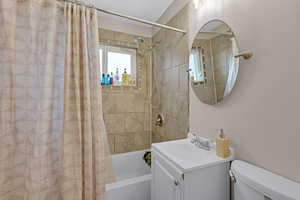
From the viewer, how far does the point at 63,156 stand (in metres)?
1.00

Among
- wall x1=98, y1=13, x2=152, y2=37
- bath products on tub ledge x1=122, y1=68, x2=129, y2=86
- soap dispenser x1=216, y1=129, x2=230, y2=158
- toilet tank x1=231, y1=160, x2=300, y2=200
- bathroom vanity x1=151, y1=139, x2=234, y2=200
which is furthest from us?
bath products on tub ledge x1=122, y1=68, x2=129, y2=86

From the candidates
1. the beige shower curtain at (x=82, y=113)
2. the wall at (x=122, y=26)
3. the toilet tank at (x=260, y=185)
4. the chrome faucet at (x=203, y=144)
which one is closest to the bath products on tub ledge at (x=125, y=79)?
the wall at (x=122, y=26)

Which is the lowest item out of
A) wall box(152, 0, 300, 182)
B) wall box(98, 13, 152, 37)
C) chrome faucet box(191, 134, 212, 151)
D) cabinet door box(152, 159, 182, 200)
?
cabinet door box(152, 159, 182, 200)

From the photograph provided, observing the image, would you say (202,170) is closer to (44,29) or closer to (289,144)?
(289,144)

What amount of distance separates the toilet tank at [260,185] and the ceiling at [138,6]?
6.09 feet

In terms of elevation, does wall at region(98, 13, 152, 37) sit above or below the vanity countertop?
above

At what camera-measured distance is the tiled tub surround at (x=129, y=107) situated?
2105mm

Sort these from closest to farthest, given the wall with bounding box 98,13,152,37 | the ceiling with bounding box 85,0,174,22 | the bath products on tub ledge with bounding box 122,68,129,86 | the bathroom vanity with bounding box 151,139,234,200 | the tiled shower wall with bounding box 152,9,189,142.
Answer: the bathroom vanity with bounding box 151,139,234,200 → the tiled shower wall with bounding box 152,9,189,142 → the ceiling with bounding box 85,0,174,22 → the wall with bounding box 98,13,152,37 → the bath products on tub ledge with bounding box 122,68,129,86

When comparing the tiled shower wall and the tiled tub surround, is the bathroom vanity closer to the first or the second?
the tiled shower wall

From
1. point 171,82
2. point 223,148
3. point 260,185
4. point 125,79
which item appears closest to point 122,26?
point 125,79

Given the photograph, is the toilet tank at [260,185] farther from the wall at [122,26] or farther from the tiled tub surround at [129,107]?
the wall at [122,26]

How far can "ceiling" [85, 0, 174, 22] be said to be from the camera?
170cm

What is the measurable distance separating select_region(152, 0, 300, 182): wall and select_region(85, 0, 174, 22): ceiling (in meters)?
0.95

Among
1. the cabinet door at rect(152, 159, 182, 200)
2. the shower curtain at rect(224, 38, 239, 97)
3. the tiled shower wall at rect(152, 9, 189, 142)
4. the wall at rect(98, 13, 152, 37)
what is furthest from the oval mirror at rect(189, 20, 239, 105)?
the wall at rect(98, 13, 152, 37)
